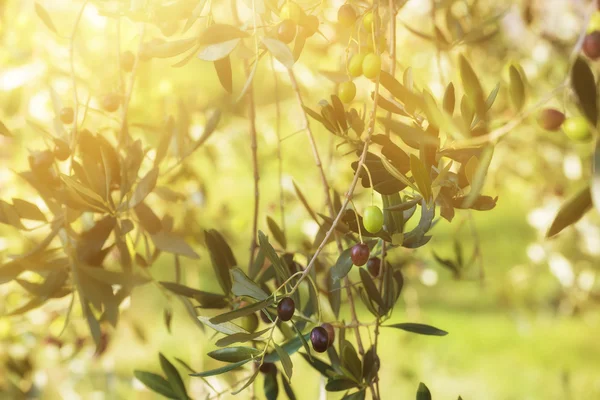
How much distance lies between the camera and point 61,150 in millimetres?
876

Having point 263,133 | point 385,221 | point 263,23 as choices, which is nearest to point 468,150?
point 385,221

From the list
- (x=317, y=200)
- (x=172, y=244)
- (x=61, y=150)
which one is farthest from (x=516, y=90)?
(x=317, y=200)

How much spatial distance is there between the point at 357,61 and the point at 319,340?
→ 1.16ft

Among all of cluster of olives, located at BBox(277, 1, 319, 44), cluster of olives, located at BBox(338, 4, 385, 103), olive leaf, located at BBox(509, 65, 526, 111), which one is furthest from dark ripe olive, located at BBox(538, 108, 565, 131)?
cluster of olives, located at BBox(277, 1, 319, 44)

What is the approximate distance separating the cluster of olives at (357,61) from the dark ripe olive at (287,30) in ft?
0.30

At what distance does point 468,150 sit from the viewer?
0.67 metres

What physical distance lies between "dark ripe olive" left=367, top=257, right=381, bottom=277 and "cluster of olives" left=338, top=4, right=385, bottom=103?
0.76ft

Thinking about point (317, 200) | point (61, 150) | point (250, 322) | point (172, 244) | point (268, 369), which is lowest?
point (317, 200)

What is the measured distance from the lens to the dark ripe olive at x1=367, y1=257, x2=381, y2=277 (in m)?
0.85

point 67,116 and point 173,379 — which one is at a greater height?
point 67,116

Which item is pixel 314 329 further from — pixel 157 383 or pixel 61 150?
pixel 61 150

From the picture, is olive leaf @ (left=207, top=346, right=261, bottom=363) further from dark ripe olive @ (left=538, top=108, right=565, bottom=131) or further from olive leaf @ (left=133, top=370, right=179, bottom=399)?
dark ripe olive @ (left=538, top=108, right=565, bottom=131)

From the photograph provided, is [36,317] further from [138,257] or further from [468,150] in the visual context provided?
[468,150]

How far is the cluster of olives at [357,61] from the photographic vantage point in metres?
0.71
